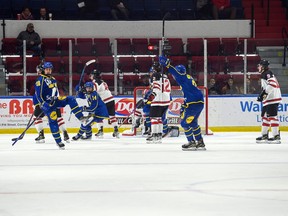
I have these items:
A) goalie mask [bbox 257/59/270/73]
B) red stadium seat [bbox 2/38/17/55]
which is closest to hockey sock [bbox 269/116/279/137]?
goalie mask [bbox 257/59/270/73]

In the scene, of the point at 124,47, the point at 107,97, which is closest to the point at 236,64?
the point at 124,47

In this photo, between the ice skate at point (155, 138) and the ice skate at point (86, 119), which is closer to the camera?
the ice skate at point (155, 138)

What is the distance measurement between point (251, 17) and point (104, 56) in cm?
416

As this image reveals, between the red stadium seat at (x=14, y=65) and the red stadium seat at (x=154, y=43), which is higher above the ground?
the red stadium seat at (x=154, y=43)

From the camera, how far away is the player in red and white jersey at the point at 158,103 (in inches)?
508

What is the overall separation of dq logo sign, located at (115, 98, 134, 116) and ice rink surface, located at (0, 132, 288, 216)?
3.78 meters

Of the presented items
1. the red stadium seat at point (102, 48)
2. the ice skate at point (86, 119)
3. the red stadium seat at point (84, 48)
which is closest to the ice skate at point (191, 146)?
the ice skate at point (86, 119)

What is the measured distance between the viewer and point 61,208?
5.48m

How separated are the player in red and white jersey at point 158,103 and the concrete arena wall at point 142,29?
218 inches

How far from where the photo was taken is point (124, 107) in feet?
52.1

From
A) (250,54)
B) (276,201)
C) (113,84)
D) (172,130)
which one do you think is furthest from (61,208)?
(250,54)

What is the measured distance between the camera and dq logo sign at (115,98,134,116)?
52.0ft

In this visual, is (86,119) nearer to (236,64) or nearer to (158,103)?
(158,103)

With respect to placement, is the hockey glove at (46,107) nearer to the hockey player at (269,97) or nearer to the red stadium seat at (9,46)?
the hockey player at (269,97)
